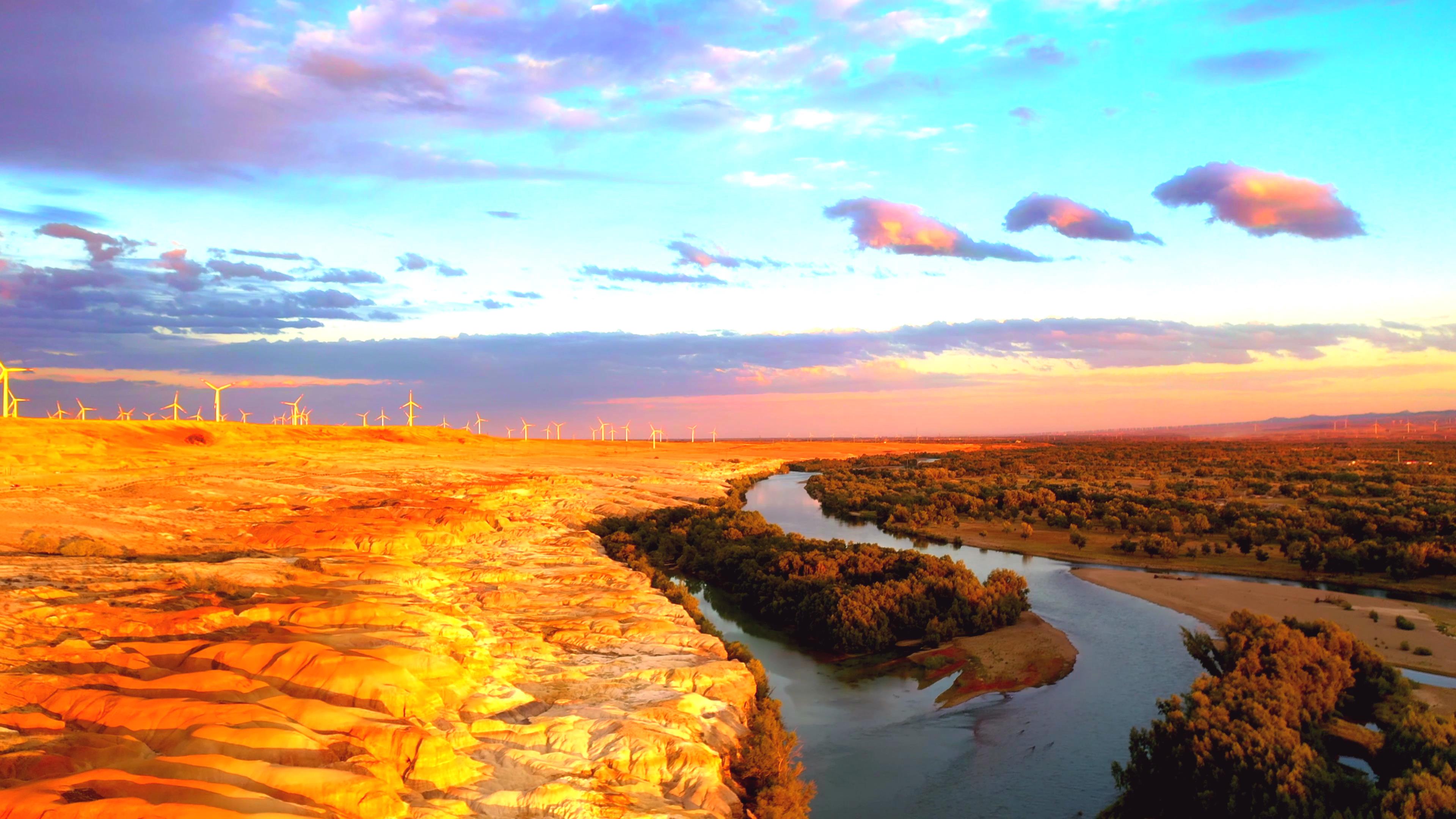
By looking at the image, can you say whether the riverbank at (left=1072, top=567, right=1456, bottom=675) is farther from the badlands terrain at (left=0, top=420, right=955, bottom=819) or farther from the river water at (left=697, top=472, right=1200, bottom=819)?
the badlands terrain at (left=0, top=420, right=955, bottom=819)

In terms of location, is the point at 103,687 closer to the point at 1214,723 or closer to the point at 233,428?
the point at 1214,723

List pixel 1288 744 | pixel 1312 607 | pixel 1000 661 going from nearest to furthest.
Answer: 1. pixel 1288 744
2. pixel 1000 661
3. pixel 1312 607

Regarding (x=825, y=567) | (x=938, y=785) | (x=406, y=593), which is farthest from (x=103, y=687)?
(x=825, y=567)

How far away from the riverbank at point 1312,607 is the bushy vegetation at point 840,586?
4831 millimetres

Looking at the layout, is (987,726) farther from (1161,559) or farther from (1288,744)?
(1161,559)

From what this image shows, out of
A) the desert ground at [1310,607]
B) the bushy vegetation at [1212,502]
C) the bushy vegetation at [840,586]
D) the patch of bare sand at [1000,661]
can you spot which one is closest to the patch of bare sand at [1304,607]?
the desert ground at [1310,607]

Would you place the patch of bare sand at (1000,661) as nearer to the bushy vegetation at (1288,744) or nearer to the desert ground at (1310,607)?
the bushy vegetation at (1288,744)

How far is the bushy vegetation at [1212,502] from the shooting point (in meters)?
31.2

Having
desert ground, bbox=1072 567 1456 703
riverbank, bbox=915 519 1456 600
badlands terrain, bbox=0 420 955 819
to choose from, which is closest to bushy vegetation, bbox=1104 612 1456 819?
desert ground, bbox=1072 567 1456 703

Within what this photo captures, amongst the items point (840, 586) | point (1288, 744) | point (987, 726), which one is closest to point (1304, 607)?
point (840, 586)

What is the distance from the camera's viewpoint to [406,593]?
19312 mm

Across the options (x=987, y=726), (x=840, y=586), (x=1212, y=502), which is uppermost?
(x=840, y=586)

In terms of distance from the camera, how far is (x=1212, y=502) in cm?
4784

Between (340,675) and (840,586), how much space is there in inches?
597
